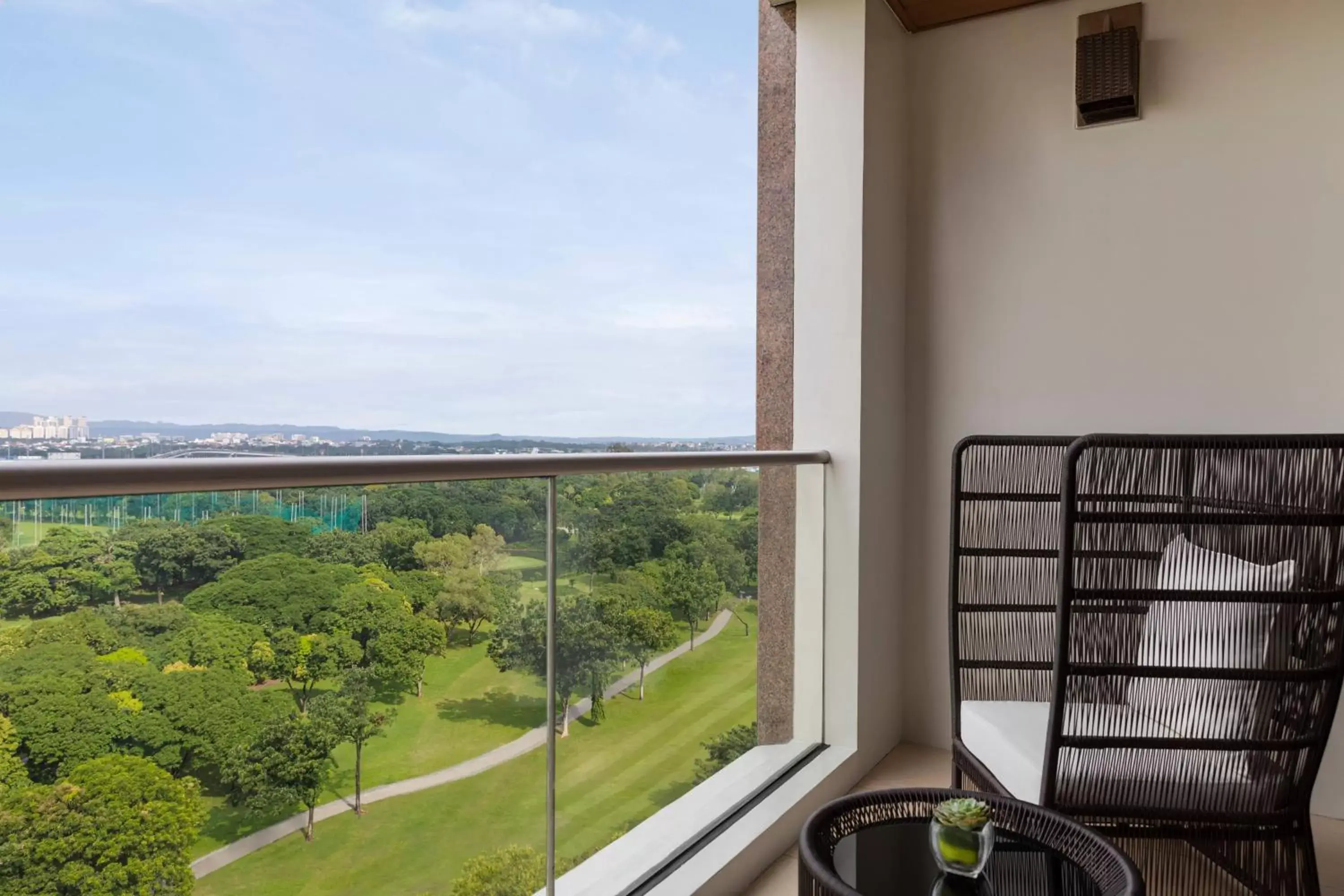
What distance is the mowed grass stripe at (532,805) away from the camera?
1.17 meters

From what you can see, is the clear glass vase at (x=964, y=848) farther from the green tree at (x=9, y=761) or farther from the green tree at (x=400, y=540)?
the green tree at (x=9, y=761)

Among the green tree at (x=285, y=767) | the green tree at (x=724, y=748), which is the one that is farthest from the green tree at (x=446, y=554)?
the green tree at (x=724, y=748)

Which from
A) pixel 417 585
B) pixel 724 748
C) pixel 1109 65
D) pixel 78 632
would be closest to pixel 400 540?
pixel 417 585

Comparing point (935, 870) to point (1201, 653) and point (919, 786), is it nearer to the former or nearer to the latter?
point (1201, 653)

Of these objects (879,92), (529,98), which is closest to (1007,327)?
(879,92)

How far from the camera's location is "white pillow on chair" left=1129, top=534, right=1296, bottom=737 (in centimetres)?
158

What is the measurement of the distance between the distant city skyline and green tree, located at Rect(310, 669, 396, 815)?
11.3 meters

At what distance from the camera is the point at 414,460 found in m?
1.30

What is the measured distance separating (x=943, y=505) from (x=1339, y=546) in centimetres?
152

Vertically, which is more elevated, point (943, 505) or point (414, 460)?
point (414, 460)

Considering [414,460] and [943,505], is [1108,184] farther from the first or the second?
[414,460]

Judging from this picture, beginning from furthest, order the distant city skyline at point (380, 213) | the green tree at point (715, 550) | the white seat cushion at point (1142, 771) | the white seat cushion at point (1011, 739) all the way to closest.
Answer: the distant city skyline at point (380, 213) → the green tree at point (715, 550) → the white seat cushion at point (1011, 739) → the white seat cushion at point (1142, 771)

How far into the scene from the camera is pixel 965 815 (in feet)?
3.84

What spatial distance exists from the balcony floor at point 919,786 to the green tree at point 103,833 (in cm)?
104
